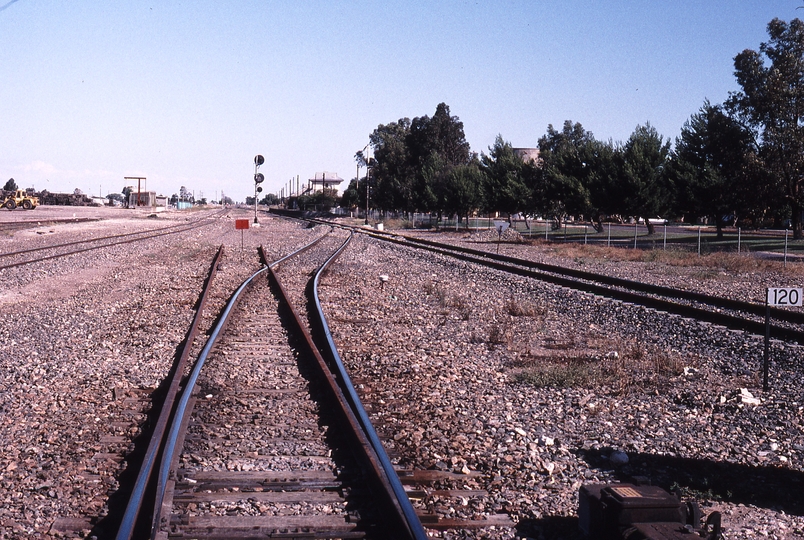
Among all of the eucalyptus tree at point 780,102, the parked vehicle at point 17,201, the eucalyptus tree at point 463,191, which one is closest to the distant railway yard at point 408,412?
the eucalyptus tree at point 780,102

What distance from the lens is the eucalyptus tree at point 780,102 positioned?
132ft

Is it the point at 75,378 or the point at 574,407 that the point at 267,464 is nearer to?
the point at 574,407

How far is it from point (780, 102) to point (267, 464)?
147ft

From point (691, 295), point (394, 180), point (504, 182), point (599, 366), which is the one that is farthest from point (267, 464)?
point (394, 180)

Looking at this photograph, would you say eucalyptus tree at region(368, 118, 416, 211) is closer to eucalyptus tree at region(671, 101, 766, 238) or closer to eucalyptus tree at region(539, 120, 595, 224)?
eucalyptus tree at region(539, 120, 595, 224)

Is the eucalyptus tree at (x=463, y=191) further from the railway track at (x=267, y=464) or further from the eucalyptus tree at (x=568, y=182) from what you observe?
the railway track at (x=267, y=464)

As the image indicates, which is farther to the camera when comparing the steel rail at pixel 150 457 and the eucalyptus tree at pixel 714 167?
the eucalyptus tree at pixel 714 167

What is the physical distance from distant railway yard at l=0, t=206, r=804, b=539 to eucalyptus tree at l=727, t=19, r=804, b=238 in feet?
93.0

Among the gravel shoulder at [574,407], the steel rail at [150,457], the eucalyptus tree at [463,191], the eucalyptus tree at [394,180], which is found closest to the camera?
the steel rail at [150,457]

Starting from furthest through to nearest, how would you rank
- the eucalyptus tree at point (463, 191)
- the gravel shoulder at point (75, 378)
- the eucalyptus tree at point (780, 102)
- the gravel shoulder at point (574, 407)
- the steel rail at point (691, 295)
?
the eucalyptus tree at point (463, 191), the eucalyptus tree at point (780, 102), the steel rail at point (691, 295), the gravel shoulder at point (574, 407), the gravel shoulder at point (75, 378)

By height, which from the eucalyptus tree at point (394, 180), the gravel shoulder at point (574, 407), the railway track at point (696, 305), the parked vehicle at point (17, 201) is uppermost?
the eucalyptus tree at point (394, 180)

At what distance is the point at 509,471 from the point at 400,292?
1176 cm

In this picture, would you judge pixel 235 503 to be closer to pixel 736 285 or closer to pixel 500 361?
pixel 500 361

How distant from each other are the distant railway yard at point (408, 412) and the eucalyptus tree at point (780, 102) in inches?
1116
